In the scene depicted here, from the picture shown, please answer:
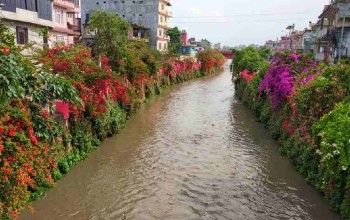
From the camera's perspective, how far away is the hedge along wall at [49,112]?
8.56 metres

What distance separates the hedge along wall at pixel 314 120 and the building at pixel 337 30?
56.4 ft

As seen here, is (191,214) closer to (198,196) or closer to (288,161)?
(198,196)

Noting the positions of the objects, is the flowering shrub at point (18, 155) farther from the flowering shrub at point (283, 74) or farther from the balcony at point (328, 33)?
the balcony at point (328, 33)

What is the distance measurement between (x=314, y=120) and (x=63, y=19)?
108ft

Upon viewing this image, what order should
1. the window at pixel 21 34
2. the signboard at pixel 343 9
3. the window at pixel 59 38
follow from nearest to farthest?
the window at pixel 21 34, the window at pixel 59 38, the signboard at pixel 343 9

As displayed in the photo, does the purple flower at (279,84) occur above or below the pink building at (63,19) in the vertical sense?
below

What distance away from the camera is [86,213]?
458 inches

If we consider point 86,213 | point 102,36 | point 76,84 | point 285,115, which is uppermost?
point 102,36

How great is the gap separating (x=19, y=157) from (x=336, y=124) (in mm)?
9999

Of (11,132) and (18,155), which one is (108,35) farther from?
(18,155)

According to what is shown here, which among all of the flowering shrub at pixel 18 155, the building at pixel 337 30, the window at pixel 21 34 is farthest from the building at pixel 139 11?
the flowering shrub at pixel 18 155

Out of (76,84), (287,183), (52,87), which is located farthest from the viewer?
(76,84)

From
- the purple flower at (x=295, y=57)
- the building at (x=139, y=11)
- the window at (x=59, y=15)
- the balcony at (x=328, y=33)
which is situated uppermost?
the building at (x=139, y=11)

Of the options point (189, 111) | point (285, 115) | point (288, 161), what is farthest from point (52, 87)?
point (189, 111)
